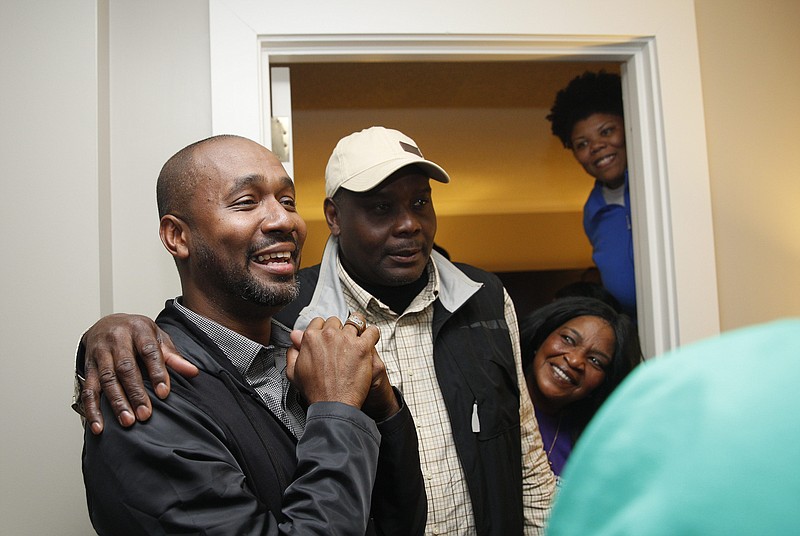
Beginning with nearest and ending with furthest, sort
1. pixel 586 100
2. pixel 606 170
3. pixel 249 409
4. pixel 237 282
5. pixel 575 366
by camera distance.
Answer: pixel 249 409 → pixel 237 282 → pixel 575 366 → pixel 606 170 → pixel 586 100

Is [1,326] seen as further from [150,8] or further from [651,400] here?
[651,400]

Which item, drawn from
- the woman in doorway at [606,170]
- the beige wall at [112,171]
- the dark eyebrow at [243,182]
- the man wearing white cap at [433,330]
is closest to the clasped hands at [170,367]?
the dark eyebrow at [243,182]

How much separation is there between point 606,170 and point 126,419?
1901 millimetres

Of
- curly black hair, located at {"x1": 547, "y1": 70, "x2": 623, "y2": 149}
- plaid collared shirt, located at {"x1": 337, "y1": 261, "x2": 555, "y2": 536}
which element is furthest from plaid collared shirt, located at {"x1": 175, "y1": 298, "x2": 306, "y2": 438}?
curly black hair, located at {"x1": 547, "y1": 70, "x2": 623, "y2": 149}

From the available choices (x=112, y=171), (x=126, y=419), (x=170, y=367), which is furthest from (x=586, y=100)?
(x=126, y=419)

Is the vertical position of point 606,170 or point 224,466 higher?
point 606,170

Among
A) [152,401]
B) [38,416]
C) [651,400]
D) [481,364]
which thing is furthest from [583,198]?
[651,400]

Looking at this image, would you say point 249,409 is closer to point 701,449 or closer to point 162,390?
point 162,390

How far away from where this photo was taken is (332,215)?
66.4 inches

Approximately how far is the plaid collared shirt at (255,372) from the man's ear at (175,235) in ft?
0.27

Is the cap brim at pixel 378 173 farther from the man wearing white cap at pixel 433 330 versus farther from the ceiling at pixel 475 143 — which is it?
the ceiling at pixel 475 143

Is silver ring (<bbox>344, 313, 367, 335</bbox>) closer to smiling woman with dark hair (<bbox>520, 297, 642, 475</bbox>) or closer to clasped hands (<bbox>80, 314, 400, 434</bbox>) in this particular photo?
clasped hands (<bbox>80, 314, 400, 434</bbox>)

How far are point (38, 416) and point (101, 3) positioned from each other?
0.95 metres

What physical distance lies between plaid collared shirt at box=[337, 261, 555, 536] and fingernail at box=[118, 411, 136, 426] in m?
0.72
